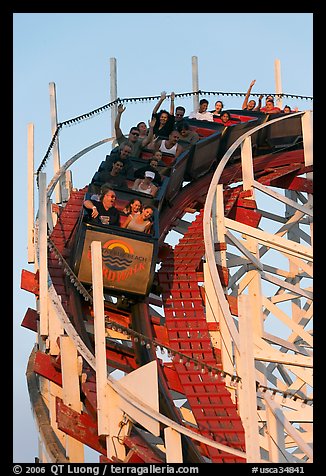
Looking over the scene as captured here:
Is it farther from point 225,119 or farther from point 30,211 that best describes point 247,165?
point 30,211

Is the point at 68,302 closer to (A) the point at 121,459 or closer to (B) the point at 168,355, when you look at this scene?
(B) the point at 168,355

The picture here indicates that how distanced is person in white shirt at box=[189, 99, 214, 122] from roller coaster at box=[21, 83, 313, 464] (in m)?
0.68

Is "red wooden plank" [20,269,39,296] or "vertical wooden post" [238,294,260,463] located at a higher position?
"red wooden plank" [20,269,39,296]

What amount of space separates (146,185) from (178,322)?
1.91 metres

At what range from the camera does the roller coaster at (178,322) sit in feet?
40.7

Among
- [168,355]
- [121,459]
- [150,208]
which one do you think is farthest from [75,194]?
[121,459]

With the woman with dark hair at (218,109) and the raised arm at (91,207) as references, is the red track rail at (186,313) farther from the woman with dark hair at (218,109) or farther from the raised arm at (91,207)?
the woman with dark hair at (218,109)

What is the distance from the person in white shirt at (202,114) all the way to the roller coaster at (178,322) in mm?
680

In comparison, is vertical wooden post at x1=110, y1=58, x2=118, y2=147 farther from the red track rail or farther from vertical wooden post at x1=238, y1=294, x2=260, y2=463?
vertical wooden post at x1=238, y1=294, x2=260, y2=463

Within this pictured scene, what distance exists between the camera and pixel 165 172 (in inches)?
648

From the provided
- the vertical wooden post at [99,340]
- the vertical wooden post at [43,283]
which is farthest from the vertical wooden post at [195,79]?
the vertical wooden post at [99,340]

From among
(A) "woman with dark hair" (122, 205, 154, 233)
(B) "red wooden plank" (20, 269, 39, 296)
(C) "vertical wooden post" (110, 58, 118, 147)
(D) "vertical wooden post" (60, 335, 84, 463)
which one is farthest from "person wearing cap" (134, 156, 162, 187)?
(D) "vertical wooden post" (60, 335, 84, 463)

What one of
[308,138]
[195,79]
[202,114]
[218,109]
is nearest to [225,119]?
[202,114]

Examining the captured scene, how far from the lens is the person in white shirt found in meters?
19.1
